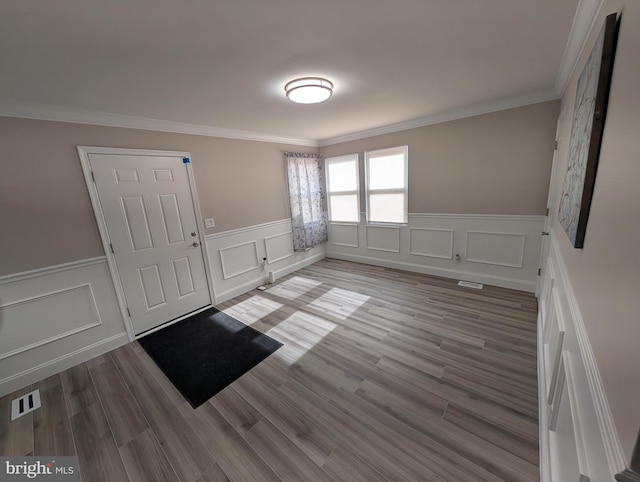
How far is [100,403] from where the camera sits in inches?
75.3

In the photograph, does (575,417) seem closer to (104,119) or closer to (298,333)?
(298,333)

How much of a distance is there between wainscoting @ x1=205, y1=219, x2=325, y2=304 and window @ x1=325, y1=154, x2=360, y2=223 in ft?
3.42

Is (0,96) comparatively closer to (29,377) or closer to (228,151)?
(228,151)

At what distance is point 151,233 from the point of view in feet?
9.20

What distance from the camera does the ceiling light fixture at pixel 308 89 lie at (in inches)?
78.7

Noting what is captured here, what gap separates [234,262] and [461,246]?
3.33 m

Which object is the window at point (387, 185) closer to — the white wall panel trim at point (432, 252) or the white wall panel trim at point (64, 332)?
the white wall panel trim at point (432, 252)

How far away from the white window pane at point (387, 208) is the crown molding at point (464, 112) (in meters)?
1.01

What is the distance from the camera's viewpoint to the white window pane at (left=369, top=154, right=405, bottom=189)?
A: 3.94 meters

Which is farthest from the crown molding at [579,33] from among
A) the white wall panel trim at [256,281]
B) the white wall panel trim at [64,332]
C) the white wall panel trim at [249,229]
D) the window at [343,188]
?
the white wall panel trim at [64,332]

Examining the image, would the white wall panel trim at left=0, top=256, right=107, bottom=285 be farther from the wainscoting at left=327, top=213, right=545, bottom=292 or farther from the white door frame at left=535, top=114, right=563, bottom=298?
the white door frame at left=535, top=114, right=563, bottom=298

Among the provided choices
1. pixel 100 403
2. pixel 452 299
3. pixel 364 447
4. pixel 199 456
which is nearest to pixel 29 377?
pixel 100 403

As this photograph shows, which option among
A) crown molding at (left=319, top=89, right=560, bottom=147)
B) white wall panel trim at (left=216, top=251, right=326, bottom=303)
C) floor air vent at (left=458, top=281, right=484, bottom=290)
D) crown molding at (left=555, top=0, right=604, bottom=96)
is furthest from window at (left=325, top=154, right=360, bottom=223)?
crown molding at (left=555, top=0, right=604, bottom=96)

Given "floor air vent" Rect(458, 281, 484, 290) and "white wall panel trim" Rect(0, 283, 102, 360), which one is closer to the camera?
"white wall panel trim" Rect(0, 283, 102, 360)
